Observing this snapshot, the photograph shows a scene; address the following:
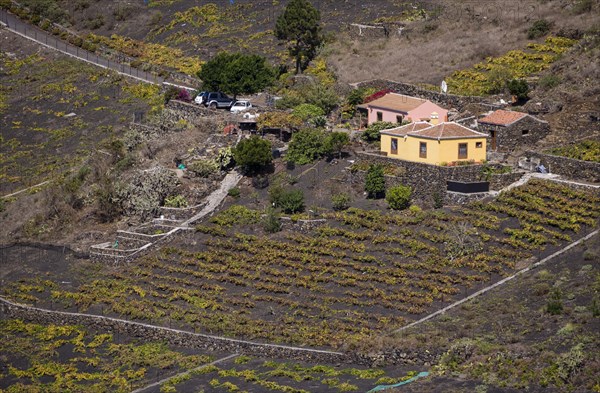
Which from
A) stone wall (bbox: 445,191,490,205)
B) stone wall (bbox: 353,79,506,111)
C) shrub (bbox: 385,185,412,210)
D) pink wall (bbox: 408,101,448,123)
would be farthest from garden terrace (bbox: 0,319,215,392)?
stone wall (bbox: 353,79,506,111)

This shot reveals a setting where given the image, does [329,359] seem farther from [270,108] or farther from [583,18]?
[583,18]

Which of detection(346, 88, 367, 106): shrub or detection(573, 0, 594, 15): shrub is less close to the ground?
detection(573, 0, 594, 15): shrub

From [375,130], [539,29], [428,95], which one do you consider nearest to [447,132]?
[375,130]

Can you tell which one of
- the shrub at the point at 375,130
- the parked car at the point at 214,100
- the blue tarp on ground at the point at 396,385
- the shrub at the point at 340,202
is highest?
the parked car at the point at 214,100

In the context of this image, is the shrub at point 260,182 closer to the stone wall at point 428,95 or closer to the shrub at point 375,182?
the shrub at point 375,182

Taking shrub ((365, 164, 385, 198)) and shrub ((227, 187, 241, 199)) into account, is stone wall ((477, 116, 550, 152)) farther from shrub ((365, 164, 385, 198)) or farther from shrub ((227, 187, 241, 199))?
shrub ((227, 187, 241, 199))

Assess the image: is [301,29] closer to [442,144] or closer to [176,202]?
[176,202]

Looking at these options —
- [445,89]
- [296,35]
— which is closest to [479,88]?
[445,89]

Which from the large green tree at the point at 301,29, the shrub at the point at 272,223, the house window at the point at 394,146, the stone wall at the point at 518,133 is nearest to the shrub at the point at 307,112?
the house window at the point at 394,146
